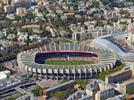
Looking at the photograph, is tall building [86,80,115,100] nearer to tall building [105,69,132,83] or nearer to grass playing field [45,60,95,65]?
tall building [105,69,132,83]

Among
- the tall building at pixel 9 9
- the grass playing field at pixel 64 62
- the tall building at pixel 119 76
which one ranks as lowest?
the tall building at pixel 119 76

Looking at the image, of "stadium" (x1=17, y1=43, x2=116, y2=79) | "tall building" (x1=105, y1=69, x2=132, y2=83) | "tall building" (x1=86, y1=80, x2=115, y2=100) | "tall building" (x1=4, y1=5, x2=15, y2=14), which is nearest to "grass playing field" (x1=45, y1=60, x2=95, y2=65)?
"stadium" (x1=17, y1=43, x2=116, y2=79)

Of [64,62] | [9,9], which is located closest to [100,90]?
[64,62]

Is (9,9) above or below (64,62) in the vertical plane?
above

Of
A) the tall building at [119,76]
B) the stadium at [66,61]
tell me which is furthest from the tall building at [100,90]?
the stadium at [66,61]

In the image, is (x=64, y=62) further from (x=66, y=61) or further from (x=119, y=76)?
(x=119, y=76)

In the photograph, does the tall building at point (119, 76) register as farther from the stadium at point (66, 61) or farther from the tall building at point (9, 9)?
the tall building at point (9, 9)

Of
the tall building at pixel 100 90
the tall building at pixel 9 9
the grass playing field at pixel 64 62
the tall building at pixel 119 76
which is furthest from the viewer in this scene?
the tall building at pixel 9 9

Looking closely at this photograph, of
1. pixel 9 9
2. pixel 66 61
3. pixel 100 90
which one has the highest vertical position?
pixel 9 9

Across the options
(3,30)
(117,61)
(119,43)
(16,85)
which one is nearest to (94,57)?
(117,61)

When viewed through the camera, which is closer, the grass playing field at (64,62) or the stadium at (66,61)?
the stadium at (66,61)
